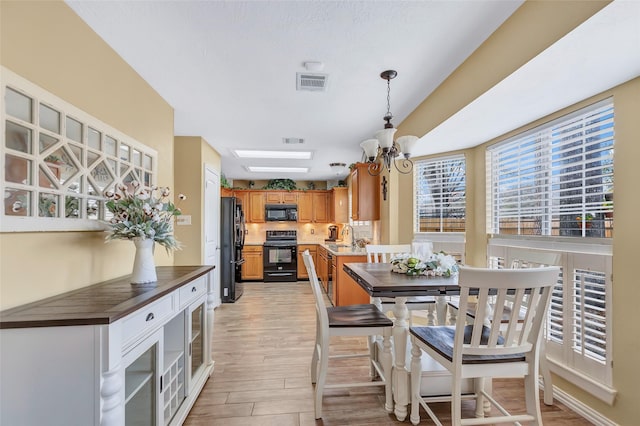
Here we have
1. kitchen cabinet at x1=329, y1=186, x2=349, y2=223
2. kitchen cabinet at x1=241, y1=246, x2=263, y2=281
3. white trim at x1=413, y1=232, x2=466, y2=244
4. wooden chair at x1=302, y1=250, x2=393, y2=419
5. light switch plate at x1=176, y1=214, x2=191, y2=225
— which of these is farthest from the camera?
kitchen cabinet at x1=241, y1=246, x2=263, y2=281

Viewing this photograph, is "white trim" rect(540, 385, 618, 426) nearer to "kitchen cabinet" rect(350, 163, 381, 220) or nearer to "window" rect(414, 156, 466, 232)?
"window" rect(414, 156, 466, 232)

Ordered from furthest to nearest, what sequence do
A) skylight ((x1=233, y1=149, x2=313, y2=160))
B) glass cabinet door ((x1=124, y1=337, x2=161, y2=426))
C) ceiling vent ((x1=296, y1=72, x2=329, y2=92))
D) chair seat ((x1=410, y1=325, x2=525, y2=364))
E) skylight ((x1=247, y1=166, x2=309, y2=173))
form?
1. skylight ((x1=247, y1=166, x2=309, y2=173))
2. skylight ((x1=233, y1=149, x2=313, y2=160))
3. ceiling vent ((x1=296, y1=72, x2=329, y2=92))
4. chair seat ((x1=410, y1=325, x2=525, y2=364))
5. glass cabinet door ((x1=124, y1=337, x2=161, y2=426))

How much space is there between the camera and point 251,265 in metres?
6.62

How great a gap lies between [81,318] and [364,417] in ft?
5.64

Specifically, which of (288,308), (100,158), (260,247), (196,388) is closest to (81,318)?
(100,158)

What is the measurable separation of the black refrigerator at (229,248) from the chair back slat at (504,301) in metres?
4.00

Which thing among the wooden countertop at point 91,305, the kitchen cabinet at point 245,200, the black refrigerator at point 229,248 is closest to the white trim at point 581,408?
the wooden countertop at point 91,305

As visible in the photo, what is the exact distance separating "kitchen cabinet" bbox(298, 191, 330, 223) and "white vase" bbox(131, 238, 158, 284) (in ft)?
17.9

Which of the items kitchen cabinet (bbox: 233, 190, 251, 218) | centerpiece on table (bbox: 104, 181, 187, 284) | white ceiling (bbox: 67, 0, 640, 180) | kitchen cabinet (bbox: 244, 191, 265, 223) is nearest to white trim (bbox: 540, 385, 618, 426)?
white ceiling (bbox: 67, 0, 640, 180)

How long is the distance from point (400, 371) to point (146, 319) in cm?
153

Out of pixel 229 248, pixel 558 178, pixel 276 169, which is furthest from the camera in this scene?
pixel 276 169

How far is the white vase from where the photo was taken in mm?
1740

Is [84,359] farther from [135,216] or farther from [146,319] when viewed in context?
[135,216]

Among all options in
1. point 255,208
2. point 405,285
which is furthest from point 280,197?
point 405,285
